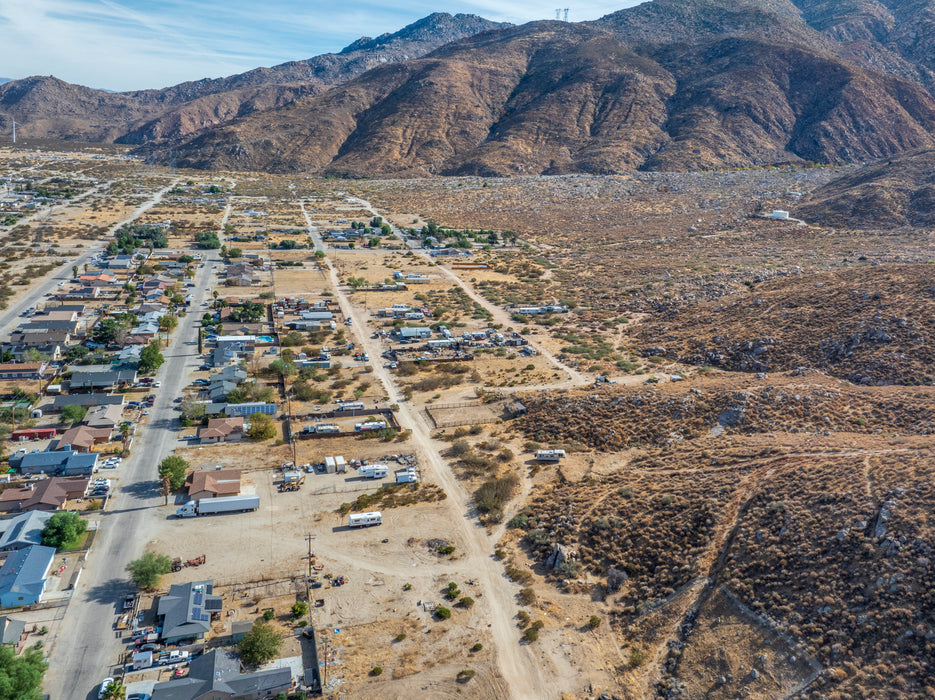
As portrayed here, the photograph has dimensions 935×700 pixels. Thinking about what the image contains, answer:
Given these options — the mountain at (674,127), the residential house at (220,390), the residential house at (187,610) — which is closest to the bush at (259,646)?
the residential house at (187,610)

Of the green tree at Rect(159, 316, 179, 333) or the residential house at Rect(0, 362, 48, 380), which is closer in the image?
the residential house at Rect(0, 362, 48, 380)

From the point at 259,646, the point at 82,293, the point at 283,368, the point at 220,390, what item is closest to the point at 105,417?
the point at 220,390

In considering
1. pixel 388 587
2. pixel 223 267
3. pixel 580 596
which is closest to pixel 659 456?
pixel 580 596

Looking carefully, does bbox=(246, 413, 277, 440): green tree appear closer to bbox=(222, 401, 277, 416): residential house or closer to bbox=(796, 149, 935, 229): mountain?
bbox=(222, 401, 277, 416): residential house

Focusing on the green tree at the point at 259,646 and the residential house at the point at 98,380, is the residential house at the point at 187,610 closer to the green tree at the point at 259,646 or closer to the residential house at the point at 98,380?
the green tree at the point at 259,646

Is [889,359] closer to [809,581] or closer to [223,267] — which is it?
[809,581]

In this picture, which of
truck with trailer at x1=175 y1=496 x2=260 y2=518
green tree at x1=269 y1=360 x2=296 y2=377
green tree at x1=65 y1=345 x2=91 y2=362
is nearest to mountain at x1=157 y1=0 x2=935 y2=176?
green tree at x1=269 y1=360 x2=296 y2=377

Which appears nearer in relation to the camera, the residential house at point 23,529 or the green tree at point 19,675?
the green tree at point 19,675
